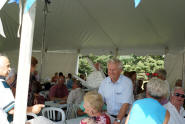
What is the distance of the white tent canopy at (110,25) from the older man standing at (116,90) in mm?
3621

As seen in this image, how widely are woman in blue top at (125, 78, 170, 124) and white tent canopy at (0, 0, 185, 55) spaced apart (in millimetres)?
4157

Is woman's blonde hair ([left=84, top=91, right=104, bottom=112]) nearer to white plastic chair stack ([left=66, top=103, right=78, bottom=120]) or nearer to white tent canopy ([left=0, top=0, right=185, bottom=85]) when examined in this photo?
white plastic chair stack ([left=66, top=103, right=78, bottom=120])

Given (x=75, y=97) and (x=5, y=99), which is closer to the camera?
(x=5, y=99)

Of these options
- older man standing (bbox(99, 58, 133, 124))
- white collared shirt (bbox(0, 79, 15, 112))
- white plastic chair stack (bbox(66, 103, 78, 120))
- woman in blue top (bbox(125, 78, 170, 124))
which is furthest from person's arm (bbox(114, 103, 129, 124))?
white plastic chair stack (bbox(66, 103, 78, 120))

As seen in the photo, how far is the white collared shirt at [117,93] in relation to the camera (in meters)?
2.36

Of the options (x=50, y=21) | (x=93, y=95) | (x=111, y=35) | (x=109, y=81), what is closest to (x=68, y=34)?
(x=50, y=21)

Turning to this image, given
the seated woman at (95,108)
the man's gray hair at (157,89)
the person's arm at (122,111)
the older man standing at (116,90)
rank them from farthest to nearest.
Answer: the older man standing at (116,90) → the person's arm at (122,111) → the seated woman at (95,108) → the man's gray hair at (157,89)

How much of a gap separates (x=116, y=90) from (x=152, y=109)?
92 centimetres

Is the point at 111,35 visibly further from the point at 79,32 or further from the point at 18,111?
the point at 18,111

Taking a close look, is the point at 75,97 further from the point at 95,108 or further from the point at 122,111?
the point at 95,108

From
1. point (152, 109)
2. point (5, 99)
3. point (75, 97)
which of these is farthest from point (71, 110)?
point (152, 109)

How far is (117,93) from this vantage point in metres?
Answer: 2.40

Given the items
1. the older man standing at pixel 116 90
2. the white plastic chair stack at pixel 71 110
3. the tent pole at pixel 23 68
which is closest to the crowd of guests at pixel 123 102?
the older man standing at pixel 116 90

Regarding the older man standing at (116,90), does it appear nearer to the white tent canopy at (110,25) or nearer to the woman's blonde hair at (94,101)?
the woman's blonde hair at (94,101)
